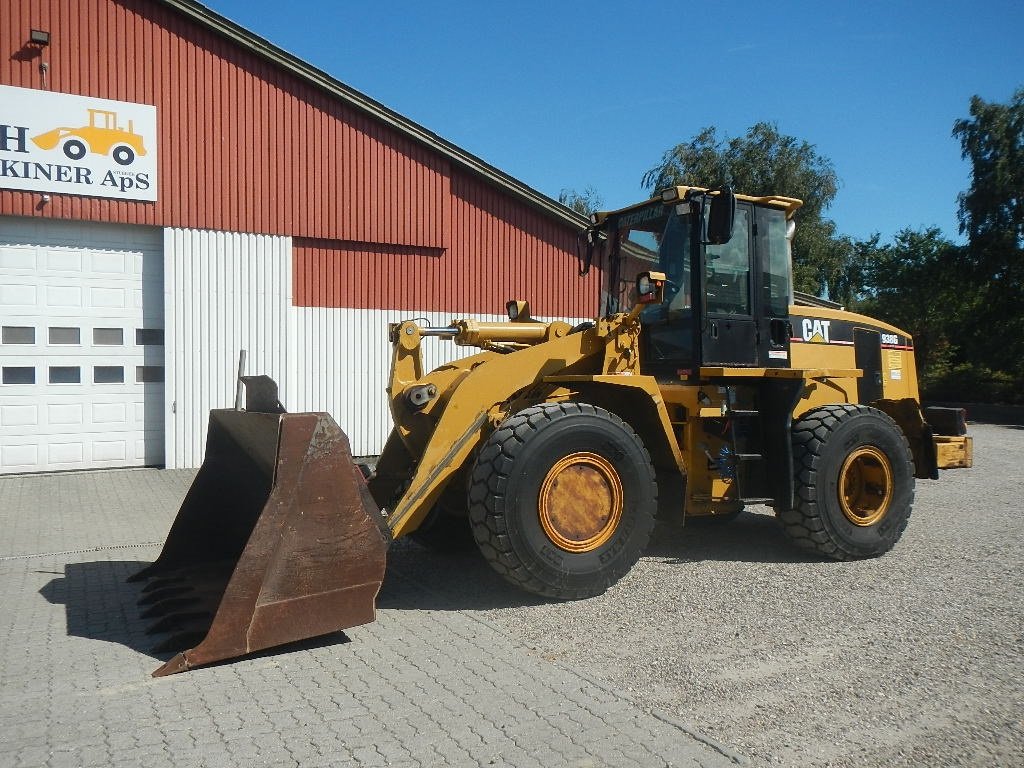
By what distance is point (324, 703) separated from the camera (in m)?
4.22

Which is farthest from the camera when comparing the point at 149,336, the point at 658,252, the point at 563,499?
the point at 149,336

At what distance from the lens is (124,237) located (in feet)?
40.2

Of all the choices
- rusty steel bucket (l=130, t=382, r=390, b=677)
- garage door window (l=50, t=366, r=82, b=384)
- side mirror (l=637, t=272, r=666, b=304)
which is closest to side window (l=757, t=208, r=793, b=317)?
side mirror (l=637, t=272, r=666, b=304)

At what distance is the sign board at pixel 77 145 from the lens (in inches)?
450

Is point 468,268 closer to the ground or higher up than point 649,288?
higher up

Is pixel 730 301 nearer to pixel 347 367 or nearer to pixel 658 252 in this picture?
pixel 658 252

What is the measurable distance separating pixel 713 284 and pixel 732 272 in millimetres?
249

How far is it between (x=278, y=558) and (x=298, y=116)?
10.1m

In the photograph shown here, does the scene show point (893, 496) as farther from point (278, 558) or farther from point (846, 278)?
point (846, 278)

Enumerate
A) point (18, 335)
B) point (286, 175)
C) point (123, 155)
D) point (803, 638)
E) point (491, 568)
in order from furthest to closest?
point (286, 175)
point (123, 155)
point (18, 335)
point (491, 568)
point (803, 638)

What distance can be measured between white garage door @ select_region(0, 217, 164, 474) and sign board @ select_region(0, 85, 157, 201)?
1.75 feet

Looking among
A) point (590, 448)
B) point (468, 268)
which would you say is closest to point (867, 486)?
point (590, 448)

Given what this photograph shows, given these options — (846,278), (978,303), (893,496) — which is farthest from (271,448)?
(846,278)

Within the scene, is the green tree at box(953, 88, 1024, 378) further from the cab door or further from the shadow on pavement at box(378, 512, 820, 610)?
the cab door
